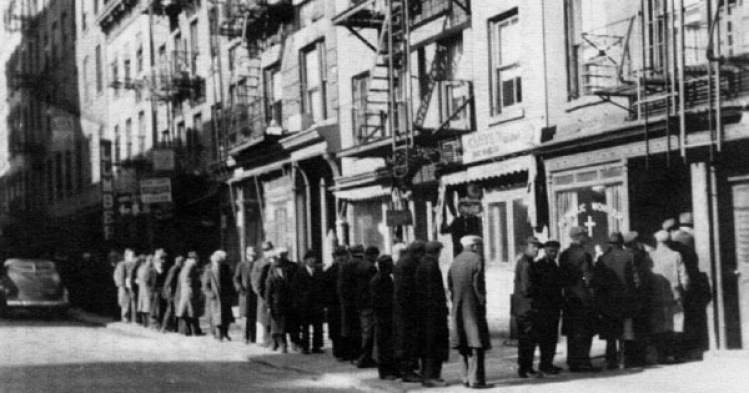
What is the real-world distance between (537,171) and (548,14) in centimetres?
254

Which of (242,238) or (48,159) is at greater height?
(48,159)

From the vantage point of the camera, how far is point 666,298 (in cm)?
1409

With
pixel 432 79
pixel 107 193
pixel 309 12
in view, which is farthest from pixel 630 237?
pixel 107 193

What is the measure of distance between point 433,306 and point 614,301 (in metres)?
2.46

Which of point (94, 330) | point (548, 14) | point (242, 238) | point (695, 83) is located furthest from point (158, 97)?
point (695, 83)

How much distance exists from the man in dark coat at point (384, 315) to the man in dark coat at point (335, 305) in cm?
190

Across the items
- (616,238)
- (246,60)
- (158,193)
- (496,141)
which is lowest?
(616,238)

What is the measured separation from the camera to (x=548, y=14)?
17406 millimetres

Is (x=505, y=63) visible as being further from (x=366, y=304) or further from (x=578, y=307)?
(x=578, y=307)

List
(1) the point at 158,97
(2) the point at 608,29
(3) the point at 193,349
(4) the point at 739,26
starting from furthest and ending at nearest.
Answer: (1) the point at 158,97
(3) the point at 193,349
(2) the point at 608,29
(4) the point at 739,26

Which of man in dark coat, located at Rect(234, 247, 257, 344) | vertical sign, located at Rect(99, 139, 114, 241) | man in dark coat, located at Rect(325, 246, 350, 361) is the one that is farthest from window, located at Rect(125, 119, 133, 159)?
man in dark coat, located at Rect(325, 246, 350, 361)

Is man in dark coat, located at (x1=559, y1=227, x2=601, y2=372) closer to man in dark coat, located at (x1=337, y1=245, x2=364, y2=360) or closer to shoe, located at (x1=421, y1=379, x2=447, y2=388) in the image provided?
shoe, located at (x1=421, y1=379, x2=447, y2=388)

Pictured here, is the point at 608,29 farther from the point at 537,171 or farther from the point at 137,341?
the point at 137,341

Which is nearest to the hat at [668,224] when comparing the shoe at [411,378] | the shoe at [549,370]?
the shoe at [549,370]
